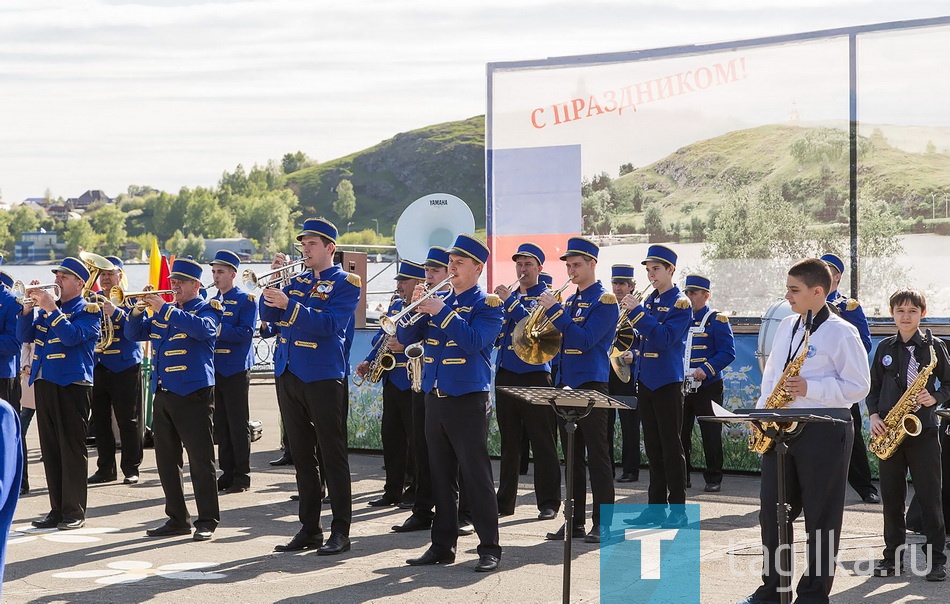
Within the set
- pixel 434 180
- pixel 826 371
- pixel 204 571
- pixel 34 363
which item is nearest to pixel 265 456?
pixel 34 363

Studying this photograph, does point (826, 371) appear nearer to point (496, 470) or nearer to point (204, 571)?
point (204, 571)

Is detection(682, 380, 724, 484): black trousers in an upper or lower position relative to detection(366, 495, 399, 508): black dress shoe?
upper

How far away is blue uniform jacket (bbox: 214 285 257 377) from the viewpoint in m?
10.7

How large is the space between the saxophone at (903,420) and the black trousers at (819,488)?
1.64 meters

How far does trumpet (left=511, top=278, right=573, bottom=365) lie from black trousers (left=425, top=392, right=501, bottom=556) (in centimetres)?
93

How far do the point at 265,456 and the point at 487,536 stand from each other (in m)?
6.28

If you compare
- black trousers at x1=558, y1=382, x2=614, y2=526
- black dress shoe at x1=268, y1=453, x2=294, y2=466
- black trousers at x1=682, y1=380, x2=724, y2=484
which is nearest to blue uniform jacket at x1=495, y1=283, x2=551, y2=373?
black trousers at x1=558, y1=382, x2=614, y2=526

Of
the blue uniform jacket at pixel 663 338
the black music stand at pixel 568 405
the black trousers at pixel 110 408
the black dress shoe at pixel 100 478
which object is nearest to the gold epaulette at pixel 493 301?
the black music stand at pixel 568 405

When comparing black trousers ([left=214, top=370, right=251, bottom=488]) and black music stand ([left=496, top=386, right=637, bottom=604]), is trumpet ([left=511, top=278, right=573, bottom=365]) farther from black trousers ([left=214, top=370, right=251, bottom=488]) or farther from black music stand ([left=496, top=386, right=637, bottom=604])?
black trousers ([left=214, top=370, right=251, bottom=488])

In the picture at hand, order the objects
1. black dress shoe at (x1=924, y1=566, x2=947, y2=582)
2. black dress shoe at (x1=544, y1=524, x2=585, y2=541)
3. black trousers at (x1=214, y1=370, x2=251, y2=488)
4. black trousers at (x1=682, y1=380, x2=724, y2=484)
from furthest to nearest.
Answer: black trousers at (x1=682, y1=380, x2=724, y2=484) → black trousers at (x1=214, y1=370, x2=251, y2=488) → black dress shoe at (x1=544, y1=524, x2=585, y2=541) → black dress shoe at (x1=924, y1=566, x2=947, y2=582)

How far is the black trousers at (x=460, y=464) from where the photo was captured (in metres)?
7.33

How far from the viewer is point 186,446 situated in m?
8.39

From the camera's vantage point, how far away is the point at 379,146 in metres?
132

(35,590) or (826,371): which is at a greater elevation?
(826,371)
